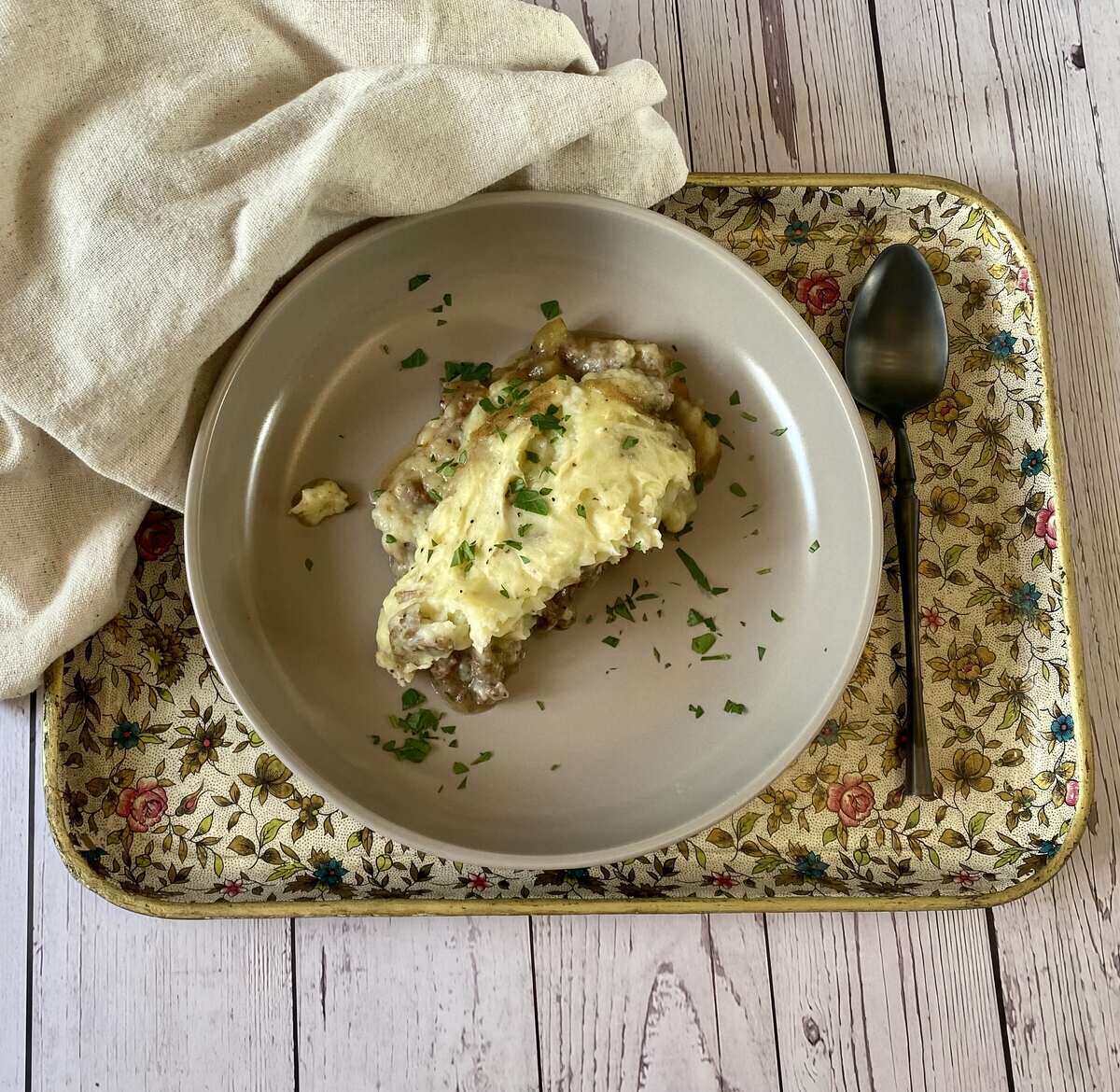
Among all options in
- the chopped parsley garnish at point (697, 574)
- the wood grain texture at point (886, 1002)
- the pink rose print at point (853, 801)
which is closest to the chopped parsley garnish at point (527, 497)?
the chopped parsley garnish at point (697, 574)

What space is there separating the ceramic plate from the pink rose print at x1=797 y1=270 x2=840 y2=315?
0.24 metres

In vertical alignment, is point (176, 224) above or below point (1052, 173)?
above

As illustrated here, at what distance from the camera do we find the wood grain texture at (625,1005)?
2523 millimetres

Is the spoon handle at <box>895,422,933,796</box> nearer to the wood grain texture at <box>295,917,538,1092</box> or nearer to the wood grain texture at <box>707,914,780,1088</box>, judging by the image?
the wood grain texture at <box>707,914,780,1088</box>

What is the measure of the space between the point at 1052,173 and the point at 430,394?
192 centimetres

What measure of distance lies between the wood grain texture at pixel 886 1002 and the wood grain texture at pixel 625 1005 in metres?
0.22

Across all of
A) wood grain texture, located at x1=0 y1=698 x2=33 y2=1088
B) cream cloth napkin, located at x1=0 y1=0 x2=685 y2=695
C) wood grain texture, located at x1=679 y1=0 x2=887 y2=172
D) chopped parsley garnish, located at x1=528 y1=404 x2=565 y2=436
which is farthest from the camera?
wood grain texture, located at x1=679 y1=0 x2=887 y2=172

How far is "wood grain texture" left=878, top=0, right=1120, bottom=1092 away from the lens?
101 inches

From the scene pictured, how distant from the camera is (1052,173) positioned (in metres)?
2.77

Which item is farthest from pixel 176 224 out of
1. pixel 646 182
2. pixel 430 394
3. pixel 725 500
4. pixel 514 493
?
pixel 725 500

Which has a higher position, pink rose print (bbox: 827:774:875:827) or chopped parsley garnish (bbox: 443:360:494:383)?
chopped parsley garnish (bbox: 443:360:494:383)

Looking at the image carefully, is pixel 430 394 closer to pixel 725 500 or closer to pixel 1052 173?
pixel 725 500

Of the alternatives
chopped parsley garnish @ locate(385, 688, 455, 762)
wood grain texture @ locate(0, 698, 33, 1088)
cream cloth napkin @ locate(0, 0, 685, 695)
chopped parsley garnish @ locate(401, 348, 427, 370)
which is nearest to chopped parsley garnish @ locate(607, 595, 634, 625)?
chopped parsley garnish @ locate(385, 688, 455, 762)

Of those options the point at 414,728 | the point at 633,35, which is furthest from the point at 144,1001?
the point at 633,35
